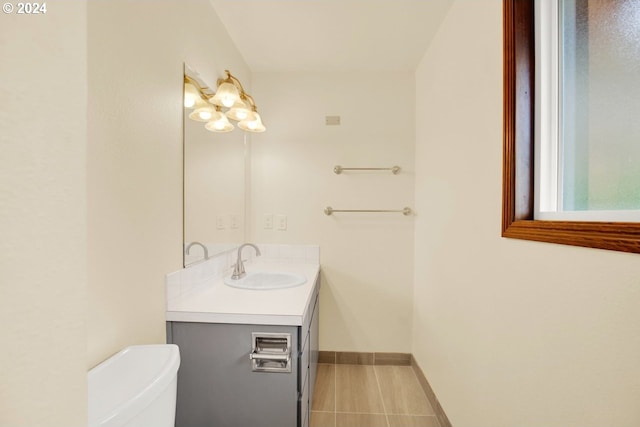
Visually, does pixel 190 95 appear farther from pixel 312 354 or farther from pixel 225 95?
pixel 312 354

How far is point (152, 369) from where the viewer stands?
744mm

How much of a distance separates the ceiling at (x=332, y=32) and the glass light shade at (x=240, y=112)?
547 mm

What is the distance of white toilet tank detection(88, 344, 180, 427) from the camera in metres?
0.58

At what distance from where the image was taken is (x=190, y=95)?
1283mm

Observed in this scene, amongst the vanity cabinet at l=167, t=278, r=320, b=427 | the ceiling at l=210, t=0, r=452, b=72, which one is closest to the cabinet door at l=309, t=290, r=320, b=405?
the vanity cabinet at l=167, t=278, r=320, b=427

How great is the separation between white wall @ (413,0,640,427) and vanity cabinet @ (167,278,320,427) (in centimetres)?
81

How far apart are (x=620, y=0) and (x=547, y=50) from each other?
8.5 inches

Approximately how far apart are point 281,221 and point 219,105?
1.00 meters

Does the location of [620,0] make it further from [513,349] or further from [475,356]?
[475,356]

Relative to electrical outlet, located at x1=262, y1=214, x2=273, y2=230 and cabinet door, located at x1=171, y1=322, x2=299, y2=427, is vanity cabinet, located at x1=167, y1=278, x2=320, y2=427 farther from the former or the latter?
electrical outlet, located at x1=262, y1=214, x2=273, y2=230

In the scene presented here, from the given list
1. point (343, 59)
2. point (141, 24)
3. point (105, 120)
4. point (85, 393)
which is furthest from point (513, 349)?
point (343, 59)

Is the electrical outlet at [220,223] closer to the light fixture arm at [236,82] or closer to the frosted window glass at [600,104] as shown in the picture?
the light fixture arm at [236,82]

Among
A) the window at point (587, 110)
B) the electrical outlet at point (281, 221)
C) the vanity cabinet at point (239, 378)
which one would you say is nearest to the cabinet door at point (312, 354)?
the vanity cabinet at point (239, 378)

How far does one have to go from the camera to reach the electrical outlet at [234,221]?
1.80 meters
